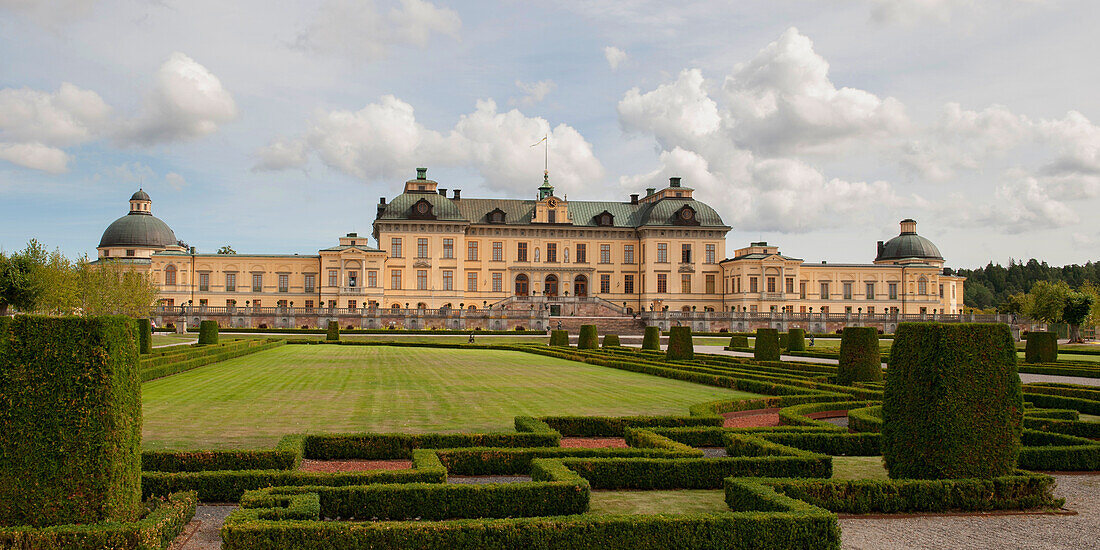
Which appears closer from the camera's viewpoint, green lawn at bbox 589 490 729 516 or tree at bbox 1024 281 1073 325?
green lawn at bbox 589 490 729 516

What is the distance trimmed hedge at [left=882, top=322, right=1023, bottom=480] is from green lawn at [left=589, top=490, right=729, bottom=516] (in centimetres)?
196

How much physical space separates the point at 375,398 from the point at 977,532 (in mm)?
10367

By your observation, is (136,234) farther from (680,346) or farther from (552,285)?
(680,346)

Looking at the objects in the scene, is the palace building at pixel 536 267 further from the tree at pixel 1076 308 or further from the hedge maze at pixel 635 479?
the hedge maze at pixel 635 479

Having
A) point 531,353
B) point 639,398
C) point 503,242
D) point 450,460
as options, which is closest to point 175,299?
point 503,242

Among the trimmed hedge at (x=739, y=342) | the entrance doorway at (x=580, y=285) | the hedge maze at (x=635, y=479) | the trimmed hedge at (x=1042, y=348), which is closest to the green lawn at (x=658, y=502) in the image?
the hedge maze at (x=635, y=479)

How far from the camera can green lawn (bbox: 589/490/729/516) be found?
6.89 m

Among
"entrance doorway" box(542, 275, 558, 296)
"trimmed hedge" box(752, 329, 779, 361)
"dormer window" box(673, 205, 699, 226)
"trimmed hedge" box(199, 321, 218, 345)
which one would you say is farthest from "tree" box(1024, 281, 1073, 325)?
"trimmed hedge" box(199, 321, 218, 345)

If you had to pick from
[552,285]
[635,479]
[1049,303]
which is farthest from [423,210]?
[635,479]

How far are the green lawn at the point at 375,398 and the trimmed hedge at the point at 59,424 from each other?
147 inches

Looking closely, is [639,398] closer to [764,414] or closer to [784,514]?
[764,414]

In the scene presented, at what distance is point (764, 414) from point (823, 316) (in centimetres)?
4975

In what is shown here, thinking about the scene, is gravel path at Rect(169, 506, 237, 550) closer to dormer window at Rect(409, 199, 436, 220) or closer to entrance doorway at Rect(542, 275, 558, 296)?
dormer window at Rect(409, 199, 436, 220)

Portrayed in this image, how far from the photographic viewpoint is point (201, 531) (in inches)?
244
